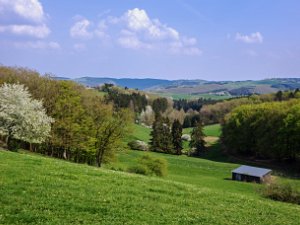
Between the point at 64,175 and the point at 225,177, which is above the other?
the point at 64,175

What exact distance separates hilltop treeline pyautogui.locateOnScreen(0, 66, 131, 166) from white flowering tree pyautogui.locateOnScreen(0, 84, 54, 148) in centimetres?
1074

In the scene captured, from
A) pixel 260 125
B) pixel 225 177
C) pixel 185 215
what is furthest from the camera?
pixel 260 125

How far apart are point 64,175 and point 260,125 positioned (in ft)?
341

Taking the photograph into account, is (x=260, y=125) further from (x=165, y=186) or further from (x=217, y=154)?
(x=165, y=186)

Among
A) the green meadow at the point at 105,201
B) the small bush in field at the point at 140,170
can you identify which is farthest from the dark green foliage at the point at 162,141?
the green meadow at the point at 105,201

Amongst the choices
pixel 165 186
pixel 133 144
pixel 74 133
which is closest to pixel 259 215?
pixel 165 186

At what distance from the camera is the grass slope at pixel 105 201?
57.1ft

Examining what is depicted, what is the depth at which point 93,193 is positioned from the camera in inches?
851

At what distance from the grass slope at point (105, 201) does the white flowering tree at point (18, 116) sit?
989 inches

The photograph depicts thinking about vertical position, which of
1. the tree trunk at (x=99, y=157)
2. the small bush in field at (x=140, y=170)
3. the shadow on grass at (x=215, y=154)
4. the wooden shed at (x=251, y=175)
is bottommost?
the shadow on grass at (x=215, y=154)

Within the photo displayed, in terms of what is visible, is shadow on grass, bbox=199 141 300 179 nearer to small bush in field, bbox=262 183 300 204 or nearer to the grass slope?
small bush in field, bbox=262 183 300 204

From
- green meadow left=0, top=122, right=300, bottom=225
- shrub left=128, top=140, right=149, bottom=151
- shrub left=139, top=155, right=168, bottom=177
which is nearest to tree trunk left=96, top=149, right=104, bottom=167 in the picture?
shrub left=139, top=155, right=168, bottom=177

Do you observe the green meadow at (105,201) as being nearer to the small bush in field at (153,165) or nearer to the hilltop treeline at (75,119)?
the small bush in field at (153,165)

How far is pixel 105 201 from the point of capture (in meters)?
20.2
